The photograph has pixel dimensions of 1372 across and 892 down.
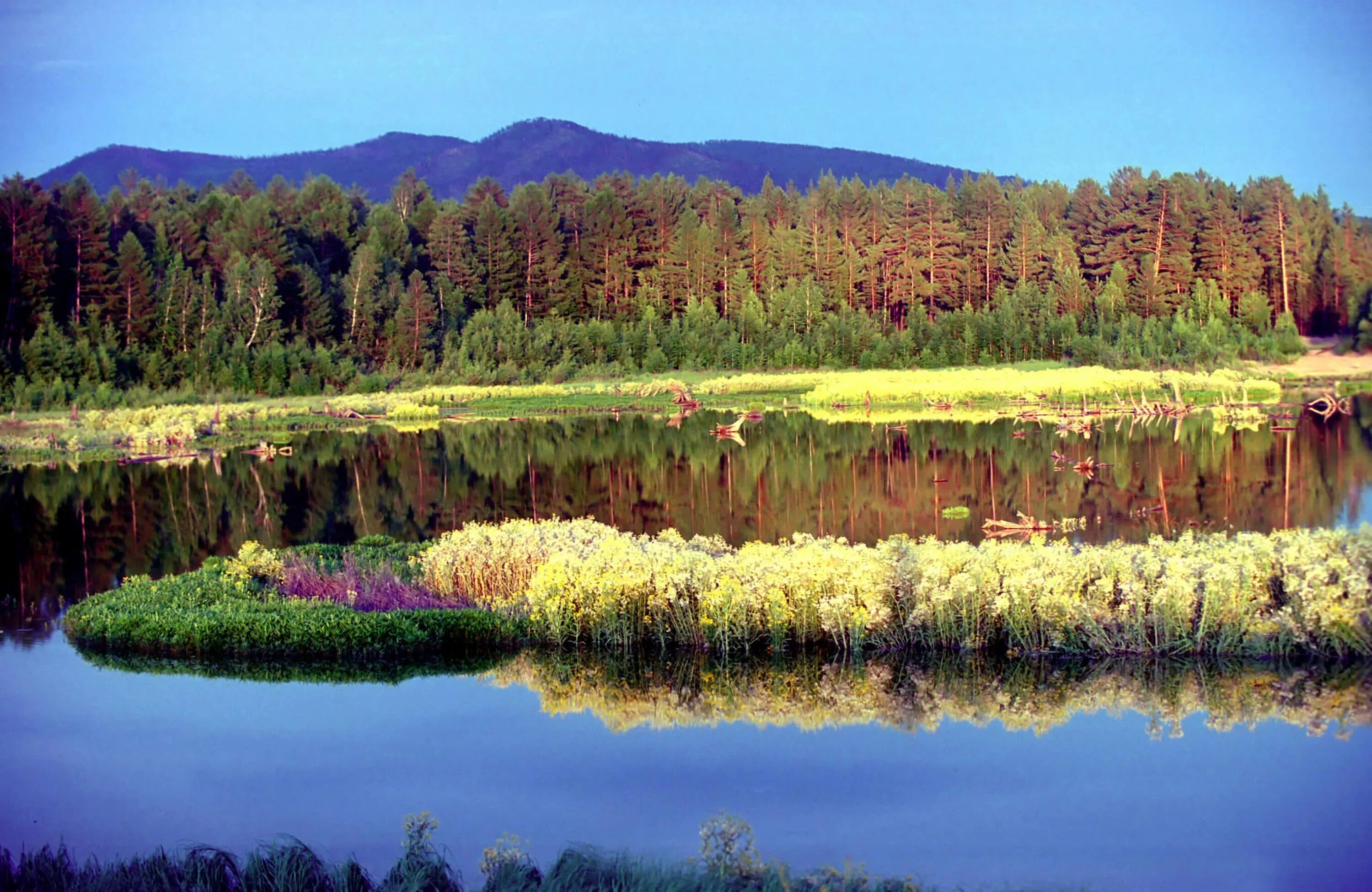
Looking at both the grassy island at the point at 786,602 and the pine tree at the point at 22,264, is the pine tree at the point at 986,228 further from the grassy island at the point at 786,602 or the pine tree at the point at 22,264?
→ the grassy island at the point at 786,602

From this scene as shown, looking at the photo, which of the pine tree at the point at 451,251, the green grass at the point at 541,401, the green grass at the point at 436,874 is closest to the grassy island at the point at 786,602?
the green grass at the point at 436,874

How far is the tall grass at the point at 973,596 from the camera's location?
11.7 metres

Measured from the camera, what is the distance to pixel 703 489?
26344 millimetres

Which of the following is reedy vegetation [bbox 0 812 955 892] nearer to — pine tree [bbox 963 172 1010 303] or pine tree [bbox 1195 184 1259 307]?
pine tree [bbox 1195 184 1259 307]

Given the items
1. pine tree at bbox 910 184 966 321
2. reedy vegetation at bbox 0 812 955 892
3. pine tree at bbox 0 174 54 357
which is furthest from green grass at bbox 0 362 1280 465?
reedy vegetation at bbox 0 812 955 892

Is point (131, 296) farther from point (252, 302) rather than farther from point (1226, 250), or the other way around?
point (1226, 250)

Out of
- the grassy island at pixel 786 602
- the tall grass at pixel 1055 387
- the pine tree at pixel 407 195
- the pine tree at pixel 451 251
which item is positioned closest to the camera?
the grassy island at pixel 786 602

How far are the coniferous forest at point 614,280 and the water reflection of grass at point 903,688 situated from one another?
1183 inches

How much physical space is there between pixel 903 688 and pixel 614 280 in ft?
214

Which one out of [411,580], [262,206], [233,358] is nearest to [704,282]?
[262,206]

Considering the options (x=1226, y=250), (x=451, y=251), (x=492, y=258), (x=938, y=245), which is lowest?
(x=1226, y=250)

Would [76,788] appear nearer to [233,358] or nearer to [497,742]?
[497,742]

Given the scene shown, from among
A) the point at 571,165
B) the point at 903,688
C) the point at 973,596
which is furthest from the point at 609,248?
the point at 571,165

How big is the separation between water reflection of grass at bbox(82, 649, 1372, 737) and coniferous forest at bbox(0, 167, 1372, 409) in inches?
1183
